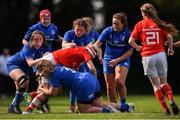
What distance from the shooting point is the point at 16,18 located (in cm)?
3534

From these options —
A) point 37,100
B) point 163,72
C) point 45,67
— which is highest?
point 45,67

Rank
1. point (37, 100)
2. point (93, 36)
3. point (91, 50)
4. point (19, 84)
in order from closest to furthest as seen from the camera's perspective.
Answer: point (37, 100) < point (91, 50) < point (19, 84) < point (93, 36)

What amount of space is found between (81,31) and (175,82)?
54.1ft

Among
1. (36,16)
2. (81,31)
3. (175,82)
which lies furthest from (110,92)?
(36,16)

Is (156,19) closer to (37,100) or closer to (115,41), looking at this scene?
(115,41)

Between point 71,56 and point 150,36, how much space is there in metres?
1.64

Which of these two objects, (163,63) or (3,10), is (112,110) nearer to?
(163,63)

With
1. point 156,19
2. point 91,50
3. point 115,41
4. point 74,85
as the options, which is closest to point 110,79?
point 115,41

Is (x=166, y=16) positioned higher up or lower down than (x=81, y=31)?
higher up

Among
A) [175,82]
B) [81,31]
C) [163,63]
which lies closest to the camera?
[163,63]

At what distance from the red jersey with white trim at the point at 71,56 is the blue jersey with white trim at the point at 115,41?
4.14 feet

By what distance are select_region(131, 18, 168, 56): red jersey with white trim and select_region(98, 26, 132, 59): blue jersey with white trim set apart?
1737 millimetres

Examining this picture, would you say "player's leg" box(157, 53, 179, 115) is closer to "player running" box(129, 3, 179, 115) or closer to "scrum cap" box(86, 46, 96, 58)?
"player running" box(129, 3, 179, 115)

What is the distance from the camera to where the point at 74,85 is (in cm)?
1427
